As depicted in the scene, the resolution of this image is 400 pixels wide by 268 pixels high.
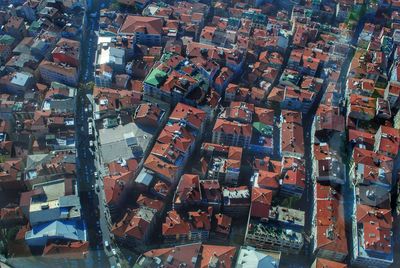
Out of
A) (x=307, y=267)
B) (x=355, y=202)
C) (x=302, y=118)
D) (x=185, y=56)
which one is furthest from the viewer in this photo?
(x=185, y=56)

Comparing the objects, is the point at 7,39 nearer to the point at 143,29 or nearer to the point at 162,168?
the point at 143,29

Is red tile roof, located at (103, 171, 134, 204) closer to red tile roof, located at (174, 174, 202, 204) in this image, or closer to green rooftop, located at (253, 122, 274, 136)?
red tile roof, located at (174, 174, 202, 204)

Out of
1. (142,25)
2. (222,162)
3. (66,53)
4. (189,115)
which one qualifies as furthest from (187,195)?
(142,25)

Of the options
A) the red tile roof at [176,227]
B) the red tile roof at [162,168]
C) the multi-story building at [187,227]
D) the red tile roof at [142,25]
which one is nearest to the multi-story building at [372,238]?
the multi-story building at [187,227]

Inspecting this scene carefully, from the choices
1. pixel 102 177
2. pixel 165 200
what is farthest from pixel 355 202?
pixel 102 177

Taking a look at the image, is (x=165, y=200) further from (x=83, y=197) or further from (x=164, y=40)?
(x=164, y=40)

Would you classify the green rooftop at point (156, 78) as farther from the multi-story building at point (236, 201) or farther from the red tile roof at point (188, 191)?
the multi-story building at point (236, 201)

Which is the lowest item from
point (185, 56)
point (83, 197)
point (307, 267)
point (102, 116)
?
point (307, 267)

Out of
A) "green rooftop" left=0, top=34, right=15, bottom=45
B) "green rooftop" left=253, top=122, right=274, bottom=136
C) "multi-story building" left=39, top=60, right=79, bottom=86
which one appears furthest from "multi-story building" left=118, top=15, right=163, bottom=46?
"green rooftop" left=253, top=122, right=274, bottom=136

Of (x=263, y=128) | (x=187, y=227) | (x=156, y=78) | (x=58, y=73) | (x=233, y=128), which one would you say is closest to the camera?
(x=187, y=227)

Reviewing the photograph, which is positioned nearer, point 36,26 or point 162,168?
point 162,168

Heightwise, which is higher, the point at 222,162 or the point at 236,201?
the point at 222,162
